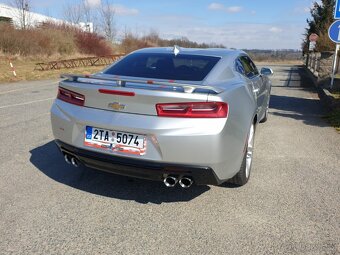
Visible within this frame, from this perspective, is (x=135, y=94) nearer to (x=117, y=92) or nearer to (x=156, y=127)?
(x=117, y=92)

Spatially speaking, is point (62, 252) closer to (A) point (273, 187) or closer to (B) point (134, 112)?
(B) point (134, 112)

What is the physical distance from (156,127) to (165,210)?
2.98ft

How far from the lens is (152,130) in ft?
8.82

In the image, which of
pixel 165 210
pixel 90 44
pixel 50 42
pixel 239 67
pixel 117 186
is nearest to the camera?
pixel 165 210

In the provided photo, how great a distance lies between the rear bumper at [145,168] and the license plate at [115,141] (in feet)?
0.24

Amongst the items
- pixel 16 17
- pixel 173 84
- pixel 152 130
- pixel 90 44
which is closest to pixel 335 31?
pixel 173 84

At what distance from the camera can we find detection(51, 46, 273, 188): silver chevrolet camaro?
2666mm

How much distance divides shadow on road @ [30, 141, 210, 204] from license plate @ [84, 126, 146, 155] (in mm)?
697

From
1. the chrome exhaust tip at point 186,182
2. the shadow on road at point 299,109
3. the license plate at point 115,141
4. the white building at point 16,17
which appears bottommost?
the shadow on road at point 299,109

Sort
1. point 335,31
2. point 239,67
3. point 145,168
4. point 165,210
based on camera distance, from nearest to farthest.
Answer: point 145,168
point 165,210
point 239,67
point 335,31

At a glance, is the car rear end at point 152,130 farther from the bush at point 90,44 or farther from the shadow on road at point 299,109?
the bush at point 90,44

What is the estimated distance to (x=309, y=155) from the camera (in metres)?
4.70

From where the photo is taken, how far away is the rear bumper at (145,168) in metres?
2.73

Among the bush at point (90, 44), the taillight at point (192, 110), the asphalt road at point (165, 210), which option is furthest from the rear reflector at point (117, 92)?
the bush at point (90, 44)
